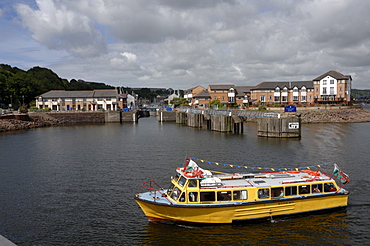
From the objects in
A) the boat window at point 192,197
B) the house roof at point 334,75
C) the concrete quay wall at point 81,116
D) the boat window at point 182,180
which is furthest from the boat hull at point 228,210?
the house roof at point 334,75

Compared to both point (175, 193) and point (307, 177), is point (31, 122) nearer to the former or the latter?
point (175, 193)

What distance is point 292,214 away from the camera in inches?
863

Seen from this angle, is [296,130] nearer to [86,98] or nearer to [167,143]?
[167,143]

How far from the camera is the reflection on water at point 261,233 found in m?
19.1

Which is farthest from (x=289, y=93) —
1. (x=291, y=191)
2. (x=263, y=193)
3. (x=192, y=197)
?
(x=192, y=197)

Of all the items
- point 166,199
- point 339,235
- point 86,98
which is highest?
point 86,98

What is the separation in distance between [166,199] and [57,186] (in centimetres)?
1442

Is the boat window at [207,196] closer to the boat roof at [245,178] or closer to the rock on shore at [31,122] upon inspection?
the boat roof at [245,178]

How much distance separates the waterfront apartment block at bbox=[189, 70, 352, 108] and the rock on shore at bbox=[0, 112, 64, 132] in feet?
192

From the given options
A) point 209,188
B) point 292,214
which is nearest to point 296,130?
point 292,214

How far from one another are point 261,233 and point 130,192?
12.8 meters

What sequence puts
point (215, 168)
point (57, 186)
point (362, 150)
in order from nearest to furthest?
point (57, 186) < point (215, 168) < point (362, 150)

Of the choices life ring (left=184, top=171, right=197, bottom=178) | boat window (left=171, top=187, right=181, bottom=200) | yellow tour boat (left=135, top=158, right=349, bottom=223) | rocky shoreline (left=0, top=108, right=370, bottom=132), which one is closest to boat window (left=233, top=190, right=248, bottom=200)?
yellow tour boat (left=135, top=158, right=349, bottom=223)

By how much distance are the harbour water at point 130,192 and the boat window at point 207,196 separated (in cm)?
199
